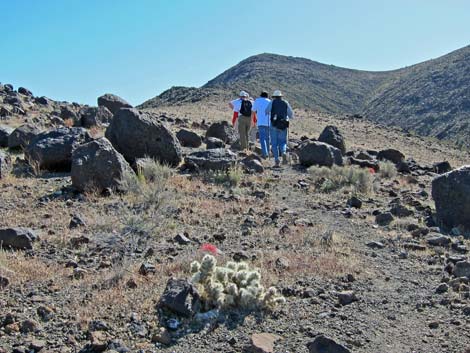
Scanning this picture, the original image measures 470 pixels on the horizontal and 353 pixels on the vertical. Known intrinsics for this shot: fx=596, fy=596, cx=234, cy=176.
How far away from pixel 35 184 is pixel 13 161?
86.7 inches

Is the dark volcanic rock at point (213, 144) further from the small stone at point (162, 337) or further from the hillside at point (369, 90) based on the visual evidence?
the hillside at point (369, 90)

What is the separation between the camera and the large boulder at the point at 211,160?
1204 centimetres

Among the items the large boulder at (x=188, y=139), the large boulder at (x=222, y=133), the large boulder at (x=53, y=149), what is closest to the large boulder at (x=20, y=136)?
the large boulder at (x=53, y=149)

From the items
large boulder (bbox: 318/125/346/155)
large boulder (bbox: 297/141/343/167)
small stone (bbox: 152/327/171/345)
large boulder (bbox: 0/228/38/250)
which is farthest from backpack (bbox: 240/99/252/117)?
small stone (bbox: 152/327/171/345)

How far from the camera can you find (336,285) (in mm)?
6215

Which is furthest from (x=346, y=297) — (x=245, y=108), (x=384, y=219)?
(x=245, y=108)

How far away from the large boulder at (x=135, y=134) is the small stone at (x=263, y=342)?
7.46 m

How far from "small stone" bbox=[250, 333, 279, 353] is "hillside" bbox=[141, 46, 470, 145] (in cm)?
3722

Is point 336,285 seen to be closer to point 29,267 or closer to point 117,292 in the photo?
point 117,292

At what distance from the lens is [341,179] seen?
1227 centimetres

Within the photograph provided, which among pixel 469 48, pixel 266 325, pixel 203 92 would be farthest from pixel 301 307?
pixel 469 48

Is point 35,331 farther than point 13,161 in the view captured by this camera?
No

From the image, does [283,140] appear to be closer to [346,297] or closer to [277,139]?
[277,139]

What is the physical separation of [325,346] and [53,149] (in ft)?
27.6
